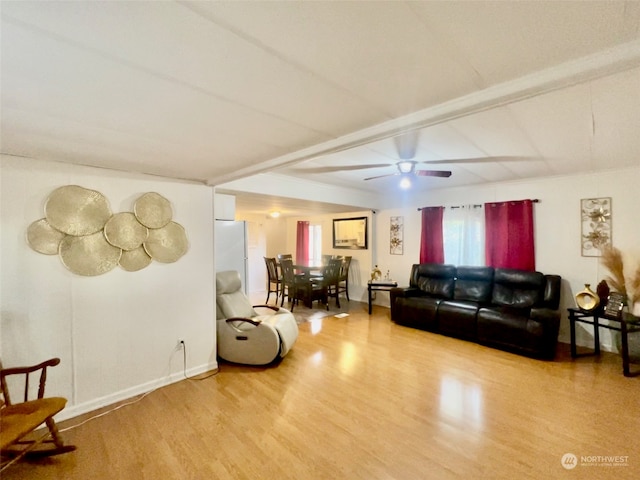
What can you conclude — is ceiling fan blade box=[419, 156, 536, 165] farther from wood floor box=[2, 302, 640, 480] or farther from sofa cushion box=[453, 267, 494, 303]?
wood floor box=[2, 302, 640, 480]

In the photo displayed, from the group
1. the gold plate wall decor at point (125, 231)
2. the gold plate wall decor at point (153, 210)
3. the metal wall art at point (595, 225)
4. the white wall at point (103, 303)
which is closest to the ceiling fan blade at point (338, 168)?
the white wall at point (103, 303)

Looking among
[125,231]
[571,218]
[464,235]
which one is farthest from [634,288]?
[125,231]

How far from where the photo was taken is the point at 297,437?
207cm

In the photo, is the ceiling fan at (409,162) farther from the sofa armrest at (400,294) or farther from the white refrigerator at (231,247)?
the sofa armrest at (400,294)

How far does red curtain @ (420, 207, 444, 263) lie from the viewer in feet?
16.3

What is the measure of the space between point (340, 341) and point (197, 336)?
1.86 meters

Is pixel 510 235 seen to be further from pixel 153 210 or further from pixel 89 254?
pixel 89 254

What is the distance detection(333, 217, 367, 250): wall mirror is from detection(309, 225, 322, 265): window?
0.93 metres

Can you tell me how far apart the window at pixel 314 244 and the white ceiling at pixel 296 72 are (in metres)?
5.56

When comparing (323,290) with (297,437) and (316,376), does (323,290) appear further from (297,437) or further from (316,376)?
(297,437)

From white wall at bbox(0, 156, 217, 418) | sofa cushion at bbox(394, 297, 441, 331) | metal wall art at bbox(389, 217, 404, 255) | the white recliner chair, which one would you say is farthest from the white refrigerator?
→ metal wall art at bbox(389, 217, 404, 255)

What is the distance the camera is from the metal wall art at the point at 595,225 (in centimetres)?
357

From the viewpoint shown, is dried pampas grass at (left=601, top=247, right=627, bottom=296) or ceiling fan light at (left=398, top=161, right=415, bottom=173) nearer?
ceiling fan light at (left=398, top=161, right=415, bottom=173)

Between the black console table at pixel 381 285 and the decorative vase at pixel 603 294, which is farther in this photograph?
the black console table at pixel 381 285
